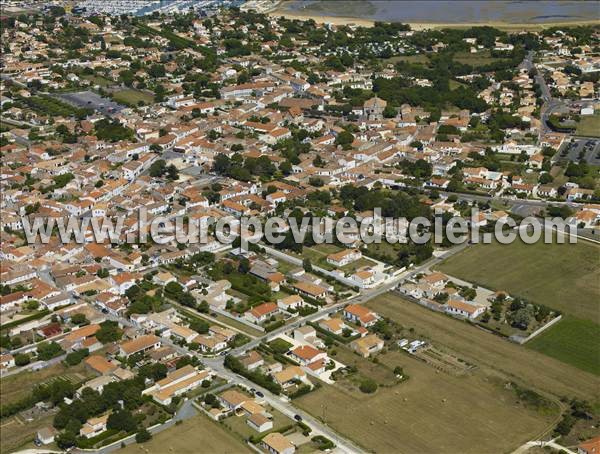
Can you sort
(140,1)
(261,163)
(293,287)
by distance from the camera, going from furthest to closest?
(140,1)
(261,163)
(293,287)

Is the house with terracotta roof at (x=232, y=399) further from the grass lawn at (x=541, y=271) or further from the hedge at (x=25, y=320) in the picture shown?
the grass lawn at (x=541, y=271)

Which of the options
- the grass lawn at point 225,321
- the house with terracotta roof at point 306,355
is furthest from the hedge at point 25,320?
the house with terracotta roof at point 306,355

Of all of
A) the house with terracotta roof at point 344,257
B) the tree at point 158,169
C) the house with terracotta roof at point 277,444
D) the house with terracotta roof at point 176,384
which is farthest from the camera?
the tree at point 158,169

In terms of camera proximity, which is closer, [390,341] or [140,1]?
[390,341]

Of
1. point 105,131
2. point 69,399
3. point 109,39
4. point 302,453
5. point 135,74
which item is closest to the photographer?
point 302,453

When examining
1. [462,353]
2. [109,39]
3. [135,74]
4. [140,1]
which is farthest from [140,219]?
[140,1]

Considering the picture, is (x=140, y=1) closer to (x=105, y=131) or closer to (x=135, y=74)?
(x=135, y=74)
